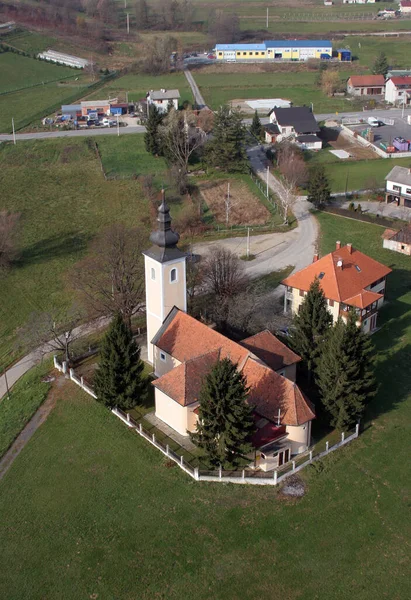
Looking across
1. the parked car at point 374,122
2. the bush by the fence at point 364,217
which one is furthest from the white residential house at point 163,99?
the bush by the fence at point 364,217

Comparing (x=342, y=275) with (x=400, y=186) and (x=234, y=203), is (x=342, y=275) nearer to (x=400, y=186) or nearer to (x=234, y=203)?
(x=400, y=186)

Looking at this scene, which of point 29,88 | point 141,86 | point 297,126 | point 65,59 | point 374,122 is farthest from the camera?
point 65,59

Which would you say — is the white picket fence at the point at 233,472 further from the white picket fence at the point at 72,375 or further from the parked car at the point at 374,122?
the parked car at the point at 374,122

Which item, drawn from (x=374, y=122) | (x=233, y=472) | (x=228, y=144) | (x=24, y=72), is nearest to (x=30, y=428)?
(x=233, y=472)

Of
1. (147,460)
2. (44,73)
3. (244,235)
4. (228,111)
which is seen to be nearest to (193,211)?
(244,235)

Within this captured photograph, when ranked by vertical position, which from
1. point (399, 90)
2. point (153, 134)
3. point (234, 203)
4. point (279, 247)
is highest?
point (399, 90)

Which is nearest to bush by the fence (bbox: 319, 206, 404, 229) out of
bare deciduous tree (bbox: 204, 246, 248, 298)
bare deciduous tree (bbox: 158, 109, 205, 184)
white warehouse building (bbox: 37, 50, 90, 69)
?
bare deciduous tree (bbox: 158, 109, 205, 184)

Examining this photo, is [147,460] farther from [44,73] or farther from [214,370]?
[44,73]
